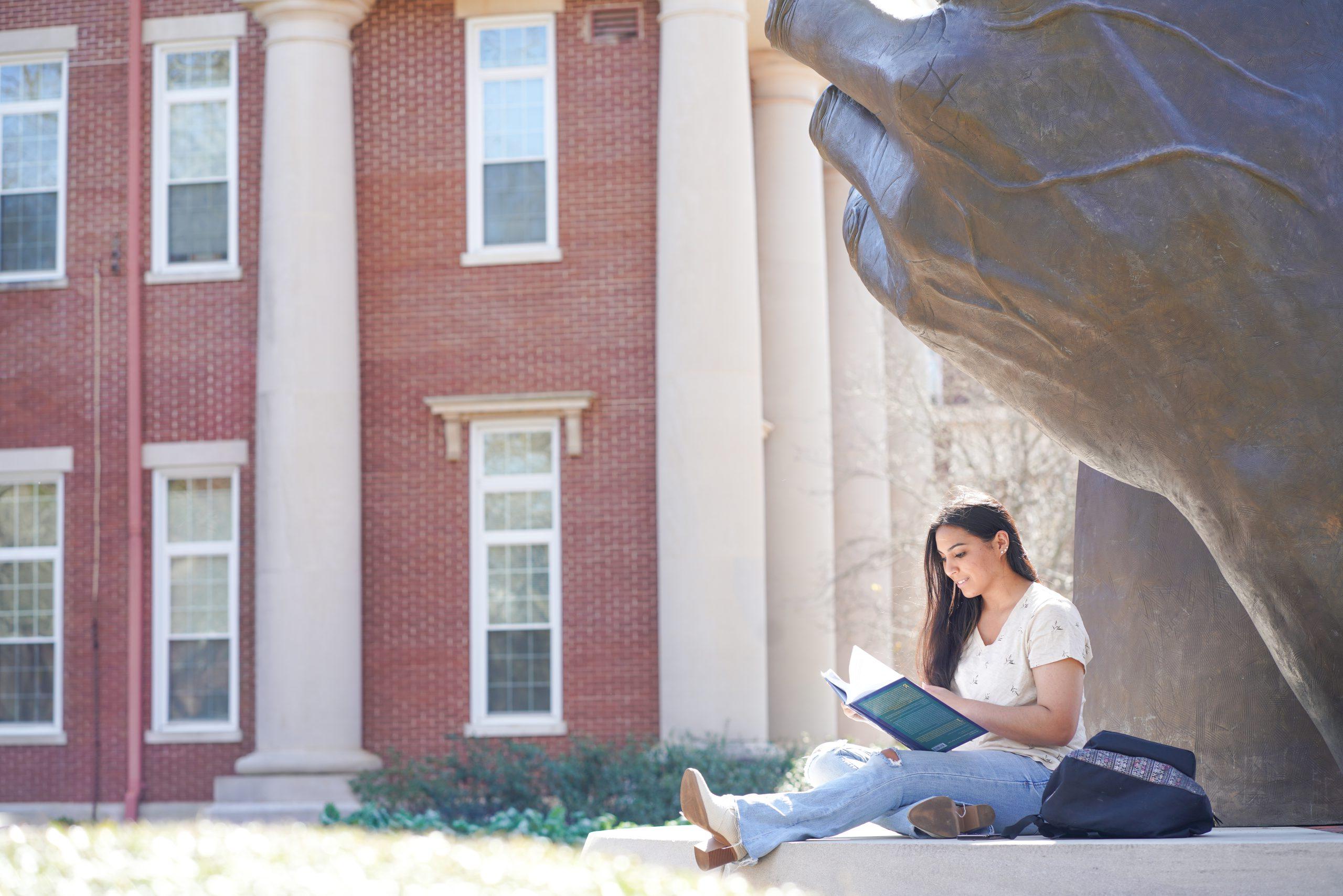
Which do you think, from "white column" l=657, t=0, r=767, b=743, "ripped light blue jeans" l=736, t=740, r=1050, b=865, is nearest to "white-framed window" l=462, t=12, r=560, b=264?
"white column" l=657, t=0, r=767, b=743

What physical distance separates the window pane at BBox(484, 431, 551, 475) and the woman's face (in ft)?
40.8

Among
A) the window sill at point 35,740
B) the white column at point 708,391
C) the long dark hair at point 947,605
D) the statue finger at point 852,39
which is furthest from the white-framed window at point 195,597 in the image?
the statue finger at point 852,39

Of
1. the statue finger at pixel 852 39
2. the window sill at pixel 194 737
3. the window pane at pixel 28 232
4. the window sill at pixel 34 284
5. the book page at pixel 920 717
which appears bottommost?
the window sill at pixel 194 737

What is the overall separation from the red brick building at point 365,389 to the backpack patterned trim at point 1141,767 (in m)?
11.5

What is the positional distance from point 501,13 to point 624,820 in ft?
30.1

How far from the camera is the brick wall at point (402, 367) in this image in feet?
57.7

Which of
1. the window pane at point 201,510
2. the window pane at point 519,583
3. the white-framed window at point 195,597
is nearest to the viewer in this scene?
the window pane at point 519,583

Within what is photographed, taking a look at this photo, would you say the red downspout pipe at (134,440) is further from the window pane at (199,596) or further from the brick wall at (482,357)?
the brick wall at (482,357)

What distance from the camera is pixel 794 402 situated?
2005 centimetres

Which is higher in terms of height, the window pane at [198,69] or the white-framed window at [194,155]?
the window pane at [198,69]

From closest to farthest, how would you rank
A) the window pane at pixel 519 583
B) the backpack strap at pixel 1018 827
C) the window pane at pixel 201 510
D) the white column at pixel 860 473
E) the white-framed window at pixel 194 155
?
the backpack strap at pixel 1018 827, the window pane at pixel 519 583, the window pane at pixel 201 510, the white-framed window at pixel 194 155, the white column at pixel 860 473

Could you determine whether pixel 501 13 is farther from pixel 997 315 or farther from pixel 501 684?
pixel 997 315

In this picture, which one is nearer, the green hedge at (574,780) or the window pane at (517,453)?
the green hedge at (574,780)

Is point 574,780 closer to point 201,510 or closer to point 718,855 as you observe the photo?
point 201,510
